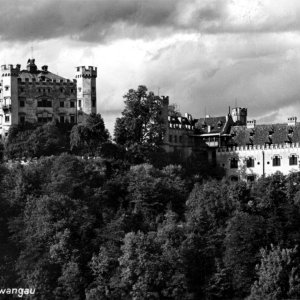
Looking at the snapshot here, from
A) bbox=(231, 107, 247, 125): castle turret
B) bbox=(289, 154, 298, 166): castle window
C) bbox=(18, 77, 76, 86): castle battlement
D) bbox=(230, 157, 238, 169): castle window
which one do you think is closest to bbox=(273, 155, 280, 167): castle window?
bbox=(289, 154, 298, 166): castle window

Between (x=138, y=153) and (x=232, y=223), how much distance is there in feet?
58.7

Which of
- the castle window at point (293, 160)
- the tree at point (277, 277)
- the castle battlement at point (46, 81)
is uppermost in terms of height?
the castle battlement at point (46, 81)

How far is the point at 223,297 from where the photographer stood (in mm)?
120312

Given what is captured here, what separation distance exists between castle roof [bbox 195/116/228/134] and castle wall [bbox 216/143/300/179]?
382 centimetres

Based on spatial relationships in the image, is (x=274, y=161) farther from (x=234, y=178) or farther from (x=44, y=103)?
(x=44, y=103)

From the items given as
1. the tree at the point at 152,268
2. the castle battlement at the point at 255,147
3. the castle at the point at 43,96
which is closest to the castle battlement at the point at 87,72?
the castle at the point at 43,96

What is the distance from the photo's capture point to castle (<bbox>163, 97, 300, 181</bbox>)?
144 meters

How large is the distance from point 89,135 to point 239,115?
23.8 metres

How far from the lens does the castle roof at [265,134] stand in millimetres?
145500

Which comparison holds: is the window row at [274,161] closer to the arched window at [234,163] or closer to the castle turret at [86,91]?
the arched window at [234,163]

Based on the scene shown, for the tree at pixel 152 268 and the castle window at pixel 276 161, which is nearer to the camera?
the tree at pixel 152 268

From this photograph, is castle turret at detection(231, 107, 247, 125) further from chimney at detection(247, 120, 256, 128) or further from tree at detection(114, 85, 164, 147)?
tree at detection(114, 85, 164, 147)

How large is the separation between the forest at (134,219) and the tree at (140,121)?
0.36 ft

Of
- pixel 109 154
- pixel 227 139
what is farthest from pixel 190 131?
pixel 109 154
